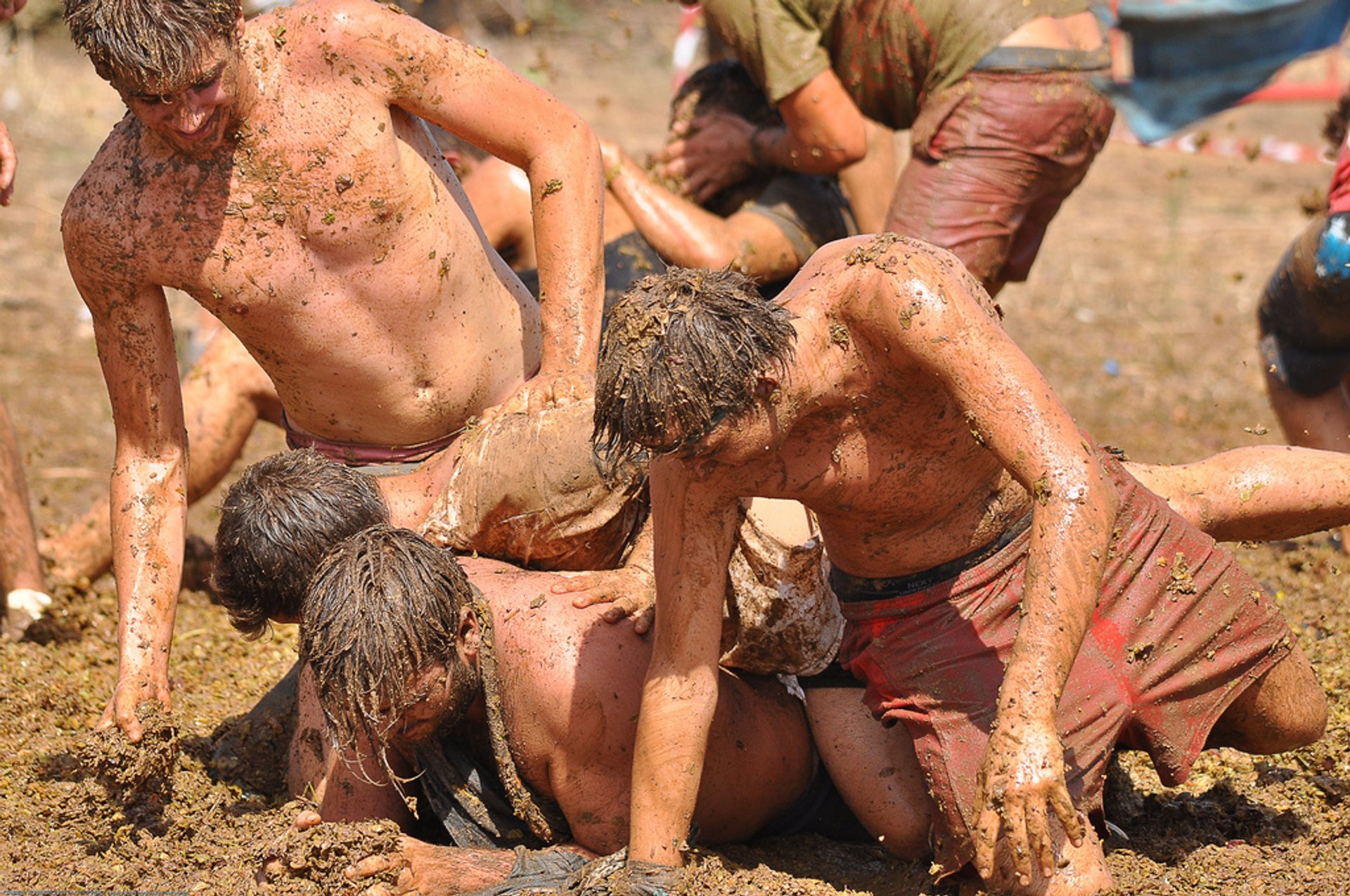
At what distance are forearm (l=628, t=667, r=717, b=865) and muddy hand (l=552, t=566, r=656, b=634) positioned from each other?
11.0 inches

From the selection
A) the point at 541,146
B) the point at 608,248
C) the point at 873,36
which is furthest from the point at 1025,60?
the point at 541,146

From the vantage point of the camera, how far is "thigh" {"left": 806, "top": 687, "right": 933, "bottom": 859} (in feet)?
9.44

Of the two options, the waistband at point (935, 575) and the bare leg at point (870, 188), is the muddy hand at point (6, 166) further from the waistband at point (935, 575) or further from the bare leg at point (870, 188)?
the bare leg at point (870, 188)

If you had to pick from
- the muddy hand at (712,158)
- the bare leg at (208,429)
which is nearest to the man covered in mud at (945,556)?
the muddy hand at (712,158)

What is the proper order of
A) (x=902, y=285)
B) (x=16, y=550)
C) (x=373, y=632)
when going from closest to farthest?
(x=902, y=285)
(x=373, y=632)
(x=16, y=550)

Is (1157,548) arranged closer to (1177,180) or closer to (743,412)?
(743,412)

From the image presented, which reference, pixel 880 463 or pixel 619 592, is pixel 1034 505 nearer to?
pixel 880 463

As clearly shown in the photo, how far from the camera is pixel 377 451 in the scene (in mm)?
3461

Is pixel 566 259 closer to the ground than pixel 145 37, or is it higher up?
closer to the ground

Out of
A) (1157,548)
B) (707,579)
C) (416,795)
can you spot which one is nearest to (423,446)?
(416,795)

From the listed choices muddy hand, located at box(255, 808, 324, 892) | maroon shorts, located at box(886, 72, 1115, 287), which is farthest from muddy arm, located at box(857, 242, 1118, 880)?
maroon shorts, located at box(886, 72, 1115, 287)

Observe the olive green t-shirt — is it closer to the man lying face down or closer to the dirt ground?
the dirt ground

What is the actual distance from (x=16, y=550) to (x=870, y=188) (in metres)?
3.06

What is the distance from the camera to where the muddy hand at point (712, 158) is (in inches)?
182
